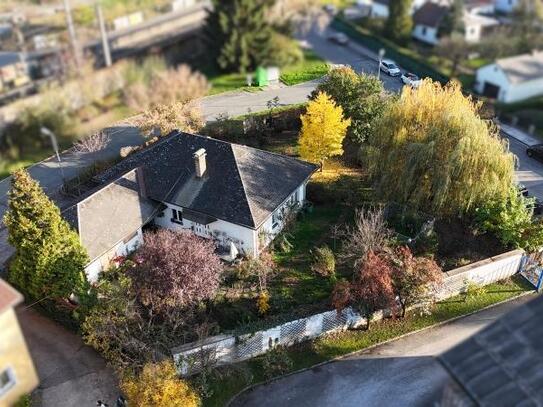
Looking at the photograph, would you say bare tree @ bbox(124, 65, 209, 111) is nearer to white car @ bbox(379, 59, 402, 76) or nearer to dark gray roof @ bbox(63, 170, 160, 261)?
dark gray roof @ bbox(63, 170, 160, 261)

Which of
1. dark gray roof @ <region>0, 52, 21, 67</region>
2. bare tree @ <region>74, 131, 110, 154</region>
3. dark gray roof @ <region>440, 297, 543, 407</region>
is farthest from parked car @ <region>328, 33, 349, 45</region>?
dark gray roof @ <region>440, 297, 543, 407</region>

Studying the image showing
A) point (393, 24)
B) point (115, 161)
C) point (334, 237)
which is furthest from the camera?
point (393, 24)

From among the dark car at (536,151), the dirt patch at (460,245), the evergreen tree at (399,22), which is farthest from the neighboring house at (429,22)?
the dirt patch at (460,245)

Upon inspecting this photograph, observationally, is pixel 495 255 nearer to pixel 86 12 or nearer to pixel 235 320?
pixel 235 320

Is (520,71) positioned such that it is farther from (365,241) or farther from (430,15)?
(430,15)

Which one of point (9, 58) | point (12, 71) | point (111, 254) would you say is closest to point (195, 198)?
point (111, 254)

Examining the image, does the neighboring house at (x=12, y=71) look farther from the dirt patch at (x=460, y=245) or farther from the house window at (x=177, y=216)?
the dirt patch at (x=460, y=245)

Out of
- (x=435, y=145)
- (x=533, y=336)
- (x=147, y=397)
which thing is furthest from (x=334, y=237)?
(x=533, y=336)
